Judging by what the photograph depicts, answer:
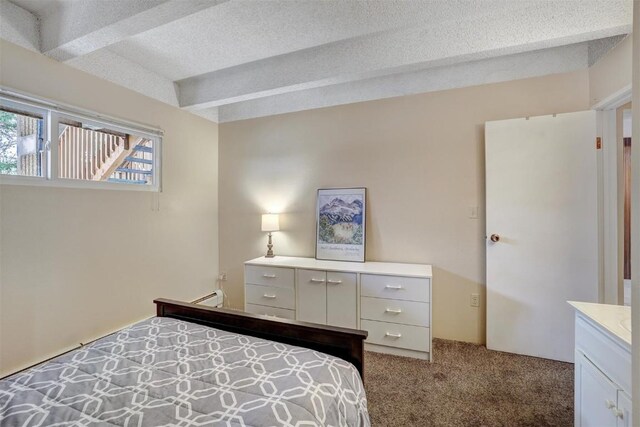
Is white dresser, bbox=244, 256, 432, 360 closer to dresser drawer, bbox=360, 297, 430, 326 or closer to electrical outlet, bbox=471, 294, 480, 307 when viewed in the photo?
dresser drawer, bbox=360, 297, 430, 326

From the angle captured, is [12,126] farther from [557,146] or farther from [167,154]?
[557,146]

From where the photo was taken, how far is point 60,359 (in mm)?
1246

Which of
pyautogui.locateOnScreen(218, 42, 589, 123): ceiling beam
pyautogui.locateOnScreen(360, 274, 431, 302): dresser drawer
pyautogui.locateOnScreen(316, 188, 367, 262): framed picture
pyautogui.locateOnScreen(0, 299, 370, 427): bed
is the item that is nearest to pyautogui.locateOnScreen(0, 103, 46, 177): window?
pyautogui.locateOnScreen(0, 299, 370, 427): bed

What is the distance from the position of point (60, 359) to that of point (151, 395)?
2.05ft

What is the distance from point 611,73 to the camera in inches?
76.9

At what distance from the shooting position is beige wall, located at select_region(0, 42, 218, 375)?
6.27 ft

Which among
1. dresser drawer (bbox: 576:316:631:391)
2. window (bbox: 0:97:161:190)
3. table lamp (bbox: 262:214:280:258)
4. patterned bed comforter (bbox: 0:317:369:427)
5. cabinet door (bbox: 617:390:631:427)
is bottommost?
cabinet door (bbox: 617:390:631:427)

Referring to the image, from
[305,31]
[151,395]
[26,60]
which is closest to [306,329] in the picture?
[151,395]

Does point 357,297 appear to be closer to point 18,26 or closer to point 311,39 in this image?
point 311,39

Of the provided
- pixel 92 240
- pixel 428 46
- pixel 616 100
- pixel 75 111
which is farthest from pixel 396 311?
pixel 75 111

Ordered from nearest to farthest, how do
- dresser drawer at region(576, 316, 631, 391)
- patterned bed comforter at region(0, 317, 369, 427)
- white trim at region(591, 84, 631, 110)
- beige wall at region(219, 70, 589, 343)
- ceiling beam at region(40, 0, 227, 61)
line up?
1. patterned bed comforter at region(0, 317, 369, 427)
2. dresser drawer at region(576, 316, 631, 391)
3. ceiling beam at region(40, 0, 227, 61)
4. white trim at region(591, 84, 631, 110)
5. beige wall at region(219, 70, 589, 343)

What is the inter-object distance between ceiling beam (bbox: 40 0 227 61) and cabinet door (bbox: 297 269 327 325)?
6.85 feet

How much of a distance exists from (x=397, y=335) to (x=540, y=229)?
143cm

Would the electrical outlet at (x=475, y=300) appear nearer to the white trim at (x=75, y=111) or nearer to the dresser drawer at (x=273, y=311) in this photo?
the dresser drawer at (x=273, y=311)
